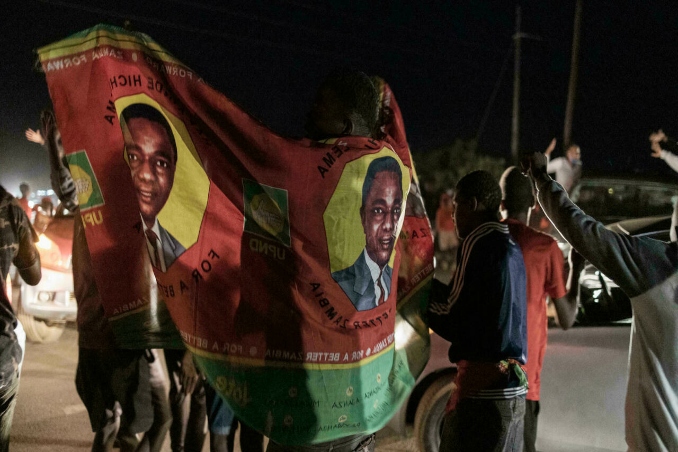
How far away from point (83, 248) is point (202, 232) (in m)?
1.58

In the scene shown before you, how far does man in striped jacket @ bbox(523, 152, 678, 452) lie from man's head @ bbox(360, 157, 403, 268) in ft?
2.83

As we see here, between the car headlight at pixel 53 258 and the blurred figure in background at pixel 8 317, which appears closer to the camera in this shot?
the blurred figure in background at pixel 8 317

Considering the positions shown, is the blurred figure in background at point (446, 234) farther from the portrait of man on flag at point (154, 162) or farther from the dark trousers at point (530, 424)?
the portrait of man on flag at point (154, 162)

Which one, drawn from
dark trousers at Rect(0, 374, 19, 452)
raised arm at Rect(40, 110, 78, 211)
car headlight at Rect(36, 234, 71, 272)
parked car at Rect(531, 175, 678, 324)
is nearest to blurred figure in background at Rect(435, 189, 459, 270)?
parked car at Rect(531, 175, 678, 324)

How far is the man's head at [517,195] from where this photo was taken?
12.2 feet

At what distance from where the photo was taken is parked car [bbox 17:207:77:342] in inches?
278

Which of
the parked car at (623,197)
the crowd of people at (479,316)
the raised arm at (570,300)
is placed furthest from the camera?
the parked car at (623,197)

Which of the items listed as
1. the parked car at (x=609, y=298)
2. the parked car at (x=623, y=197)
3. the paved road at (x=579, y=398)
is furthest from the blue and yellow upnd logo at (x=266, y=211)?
the parked car at (x=623, y=197)

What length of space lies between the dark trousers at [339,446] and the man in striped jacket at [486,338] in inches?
25.5

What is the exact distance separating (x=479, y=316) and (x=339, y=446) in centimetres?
92

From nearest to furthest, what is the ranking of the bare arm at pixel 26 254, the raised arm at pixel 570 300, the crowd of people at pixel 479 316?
the crowd of people at pixel 479 316 < the bare arm at pixel 26 254 < the raised arm at pixel 570 300

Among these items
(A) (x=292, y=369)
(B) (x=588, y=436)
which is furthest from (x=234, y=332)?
(B) (x=588, y=436)

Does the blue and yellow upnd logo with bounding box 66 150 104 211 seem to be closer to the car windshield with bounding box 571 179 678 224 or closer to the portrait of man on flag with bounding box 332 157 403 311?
the portrait of man on flag with bounding box 332 157 403 311

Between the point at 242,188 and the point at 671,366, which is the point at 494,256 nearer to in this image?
the point at 671,366
